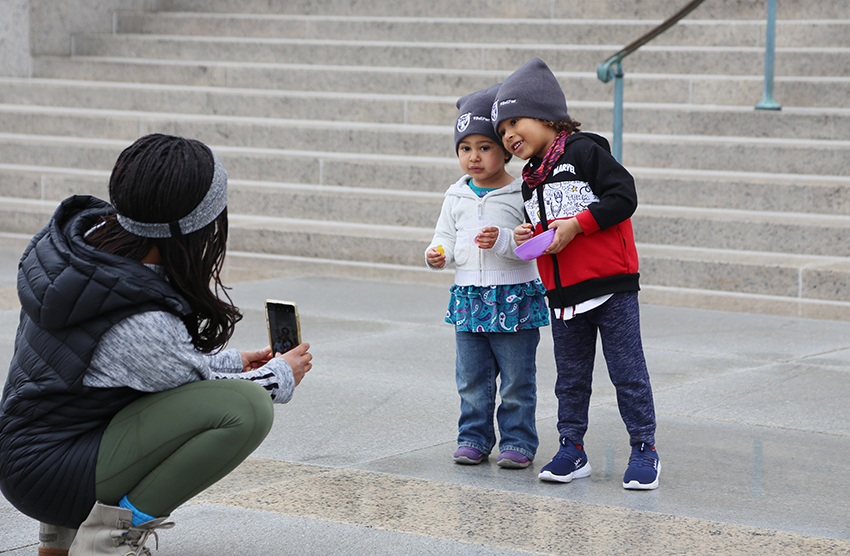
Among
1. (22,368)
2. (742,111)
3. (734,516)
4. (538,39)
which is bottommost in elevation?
(734,516)

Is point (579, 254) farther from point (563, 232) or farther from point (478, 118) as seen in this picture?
point (478, 118)

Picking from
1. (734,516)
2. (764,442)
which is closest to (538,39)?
(764,442)

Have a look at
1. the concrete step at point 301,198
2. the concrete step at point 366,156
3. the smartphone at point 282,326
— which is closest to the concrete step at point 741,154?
the concrete step at point 366,156

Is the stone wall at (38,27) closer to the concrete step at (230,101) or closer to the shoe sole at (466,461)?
the concrete step at (230,101)

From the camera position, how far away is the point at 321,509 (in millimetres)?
3525

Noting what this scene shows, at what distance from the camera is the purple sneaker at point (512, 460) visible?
13.0 ft

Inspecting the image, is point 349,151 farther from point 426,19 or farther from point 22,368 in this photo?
point 22,368

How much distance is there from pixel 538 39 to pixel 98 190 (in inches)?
169

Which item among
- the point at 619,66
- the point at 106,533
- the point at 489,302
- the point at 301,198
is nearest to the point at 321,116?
the point at 301,198

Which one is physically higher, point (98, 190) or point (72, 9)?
point (72, 9)

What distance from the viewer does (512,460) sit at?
13.0ft

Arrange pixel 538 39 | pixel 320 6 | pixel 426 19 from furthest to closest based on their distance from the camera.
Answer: pixel 320 6 → pixel 426 19 → pixel 538 39

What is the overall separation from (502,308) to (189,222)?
1497 millimetres

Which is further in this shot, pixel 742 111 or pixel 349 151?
pixel 349 151
